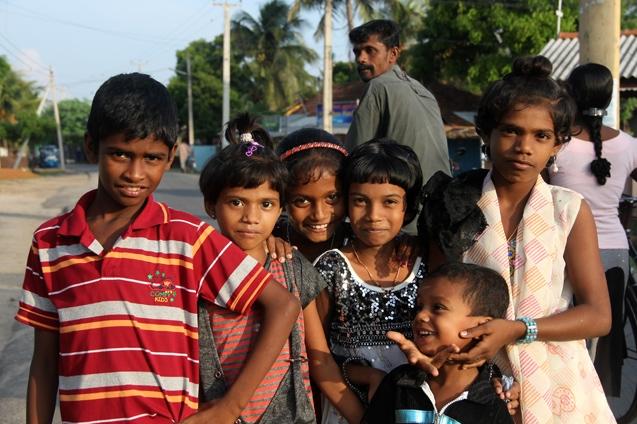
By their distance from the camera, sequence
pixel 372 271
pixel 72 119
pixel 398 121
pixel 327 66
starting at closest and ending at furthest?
pixel 372 271 → pixel 398 121 → pixel 327 66 → pixel 72 119

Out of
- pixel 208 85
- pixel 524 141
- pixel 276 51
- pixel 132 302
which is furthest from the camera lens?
pixel 208 85

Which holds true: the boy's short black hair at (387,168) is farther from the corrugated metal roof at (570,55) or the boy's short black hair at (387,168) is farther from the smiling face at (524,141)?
the corrugated metal roof at (570,55)

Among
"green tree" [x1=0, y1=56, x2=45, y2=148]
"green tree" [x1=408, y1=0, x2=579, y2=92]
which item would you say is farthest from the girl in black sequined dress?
"green tree" [x1=0, y1=56, x2=45, y2=148]

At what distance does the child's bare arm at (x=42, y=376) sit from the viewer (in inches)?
70.3

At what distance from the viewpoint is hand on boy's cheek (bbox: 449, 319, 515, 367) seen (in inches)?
67.5

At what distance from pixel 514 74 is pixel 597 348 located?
6.98 ft

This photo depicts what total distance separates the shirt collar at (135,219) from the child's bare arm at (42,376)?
285mm

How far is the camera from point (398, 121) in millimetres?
3605

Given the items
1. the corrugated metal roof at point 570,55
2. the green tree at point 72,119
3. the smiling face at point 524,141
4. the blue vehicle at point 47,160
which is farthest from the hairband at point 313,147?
the green tree at point 72,119

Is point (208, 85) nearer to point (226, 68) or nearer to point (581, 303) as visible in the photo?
point (226, 68)

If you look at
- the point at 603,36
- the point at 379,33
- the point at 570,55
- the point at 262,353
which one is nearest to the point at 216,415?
the point at 262,353

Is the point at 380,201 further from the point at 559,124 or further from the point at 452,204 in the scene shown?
the point at 559,124

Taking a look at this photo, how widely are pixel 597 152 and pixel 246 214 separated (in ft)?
7.07

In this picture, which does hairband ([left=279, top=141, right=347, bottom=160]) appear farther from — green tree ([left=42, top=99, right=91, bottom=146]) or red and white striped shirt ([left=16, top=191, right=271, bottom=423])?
green tree ([left=42, top=99, right=91, bottom=146])
